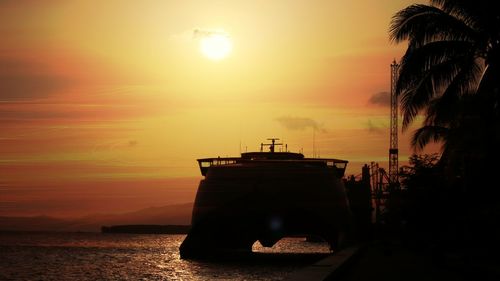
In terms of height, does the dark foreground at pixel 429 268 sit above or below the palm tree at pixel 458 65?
below

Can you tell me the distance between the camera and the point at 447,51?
1128 inches

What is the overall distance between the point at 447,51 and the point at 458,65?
0.61 meters

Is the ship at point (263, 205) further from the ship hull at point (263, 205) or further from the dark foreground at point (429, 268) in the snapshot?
the dark foreground at point (429, 268)

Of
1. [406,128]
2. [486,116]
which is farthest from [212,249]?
[486,116]

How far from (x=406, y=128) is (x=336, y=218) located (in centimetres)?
2990

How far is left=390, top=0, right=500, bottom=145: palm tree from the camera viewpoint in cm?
2780

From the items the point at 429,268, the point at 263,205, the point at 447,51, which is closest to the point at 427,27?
the point at 447,51

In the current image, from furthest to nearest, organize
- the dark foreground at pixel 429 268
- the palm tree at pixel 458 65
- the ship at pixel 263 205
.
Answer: the ship at pixel 263 205 → the palm tree at pixel 458 65 → the dark foreground at pixel 429 268

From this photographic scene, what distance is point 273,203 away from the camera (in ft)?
197

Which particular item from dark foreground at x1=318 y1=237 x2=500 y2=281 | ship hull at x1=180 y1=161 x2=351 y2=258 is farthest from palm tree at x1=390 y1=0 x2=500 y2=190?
ship hull at x1=180 y1=161 x2=351 y2=258

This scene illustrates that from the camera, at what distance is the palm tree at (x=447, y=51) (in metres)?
27.8

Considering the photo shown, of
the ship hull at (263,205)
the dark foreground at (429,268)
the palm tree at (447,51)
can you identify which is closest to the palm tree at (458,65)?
the palm tree at (447,51)

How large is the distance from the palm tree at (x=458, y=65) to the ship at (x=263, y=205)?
3081 cm

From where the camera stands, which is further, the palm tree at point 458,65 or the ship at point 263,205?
the ship at point 263,205
